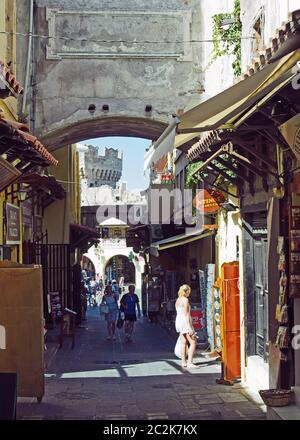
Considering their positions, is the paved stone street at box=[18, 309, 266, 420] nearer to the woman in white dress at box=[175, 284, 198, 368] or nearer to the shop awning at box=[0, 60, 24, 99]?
the woman in white dress at box=[175, 284, 198, 368]

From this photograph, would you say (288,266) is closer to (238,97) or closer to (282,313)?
(282,313)

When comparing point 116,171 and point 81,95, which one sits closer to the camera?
point 81,95

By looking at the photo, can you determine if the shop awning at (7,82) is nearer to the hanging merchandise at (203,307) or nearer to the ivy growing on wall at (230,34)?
the ivy growing on wall at (230,34)

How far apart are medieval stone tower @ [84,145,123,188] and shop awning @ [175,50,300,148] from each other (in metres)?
60.7

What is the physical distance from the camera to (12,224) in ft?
51.8

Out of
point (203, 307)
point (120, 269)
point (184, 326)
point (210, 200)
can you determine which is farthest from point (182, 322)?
point (120, 269)

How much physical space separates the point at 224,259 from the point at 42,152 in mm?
5023

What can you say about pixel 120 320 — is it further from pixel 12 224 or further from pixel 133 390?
pixel 133 390

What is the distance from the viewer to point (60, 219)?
26609 mm

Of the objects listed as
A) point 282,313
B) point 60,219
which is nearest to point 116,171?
point 60,219

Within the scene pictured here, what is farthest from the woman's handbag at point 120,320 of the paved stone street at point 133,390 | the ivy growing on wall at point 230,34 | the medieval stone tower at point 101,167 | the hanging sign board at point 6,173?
the medieval stone tower at point 101,167

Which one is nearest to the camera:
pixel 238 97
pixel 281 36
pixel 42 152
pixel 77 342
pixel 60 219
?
pixel 281 36

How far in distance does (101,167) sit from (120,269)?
14.2 meters

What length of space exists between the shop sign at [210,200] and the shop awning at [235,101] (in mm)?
4368
